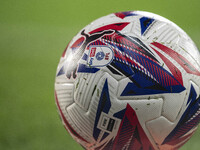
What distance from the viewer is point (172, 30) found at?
1.18m

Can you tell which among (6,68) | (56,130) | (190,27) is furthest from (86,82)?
(190,27)

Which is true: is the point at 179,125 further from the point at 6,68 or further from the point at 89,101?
the point at 6,68

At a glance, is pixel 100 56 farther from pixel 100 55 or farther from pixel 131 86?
pixel 131 86

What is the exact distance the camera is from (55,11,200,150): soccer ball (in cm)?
106

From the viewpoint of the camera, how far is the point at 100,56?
42.8 inches

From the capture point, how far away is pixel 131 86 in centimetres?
105

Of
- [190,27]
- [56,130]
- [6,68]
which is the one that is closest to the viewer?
[56,130]

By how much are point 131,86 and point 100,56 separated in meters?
0.15

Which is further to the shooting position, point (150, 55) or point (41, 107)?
point (41, 107)

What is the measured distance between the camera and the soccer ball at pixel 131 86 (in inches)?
41.6

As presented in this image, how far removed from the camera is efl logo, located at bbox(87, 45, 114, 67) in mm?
1074

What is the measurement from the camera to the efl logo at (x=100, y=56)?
1.07 metres

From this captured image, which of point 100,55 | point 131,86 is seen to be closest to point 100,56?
point 100,55

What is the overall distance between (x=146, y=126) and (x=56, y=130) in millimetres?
952
